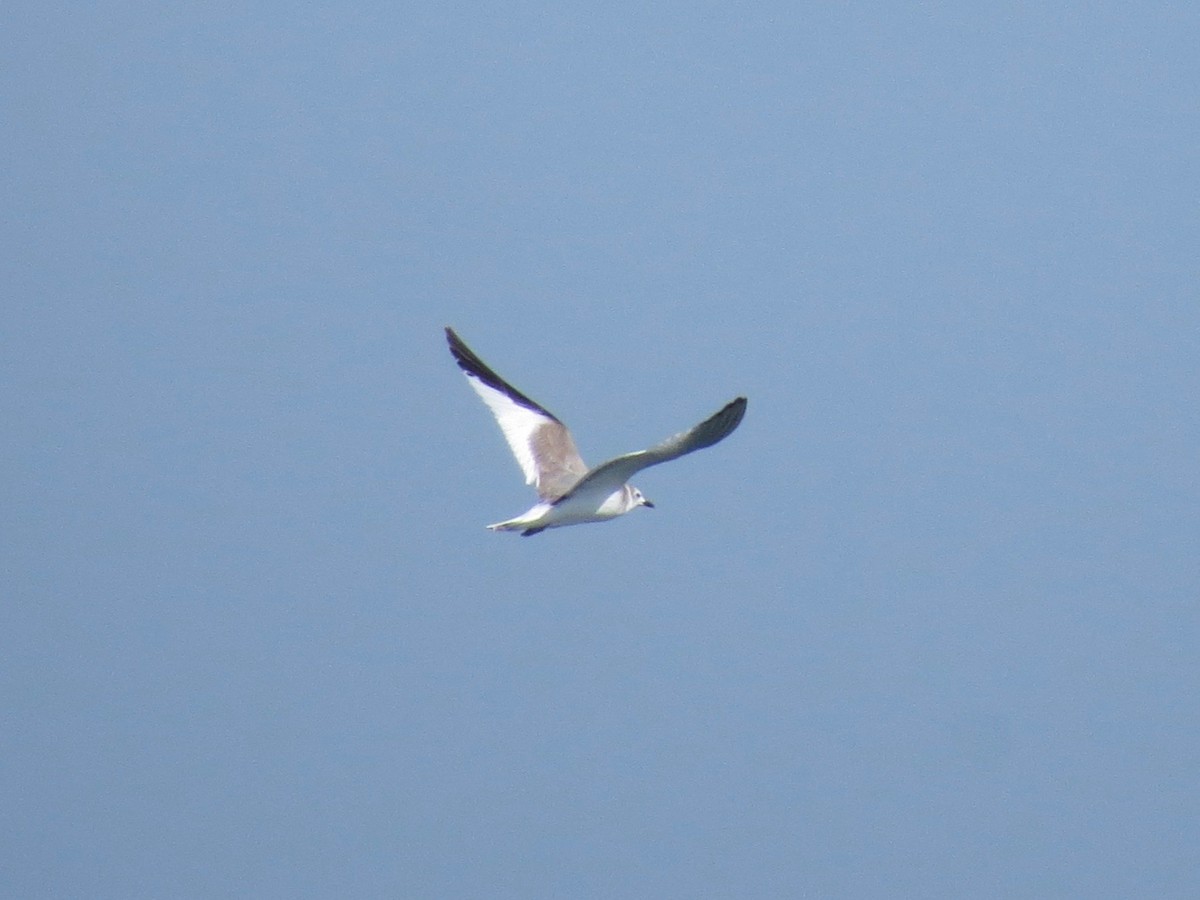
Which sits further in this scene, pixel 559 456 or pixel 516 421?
pixel 516 421

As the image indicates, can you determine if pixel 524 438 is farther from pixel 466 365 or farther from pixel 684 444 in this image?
pixel 684 444

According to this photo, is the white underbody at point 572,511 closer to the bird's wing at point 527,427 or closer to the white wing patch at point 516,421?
the bird's wing at point 527,427

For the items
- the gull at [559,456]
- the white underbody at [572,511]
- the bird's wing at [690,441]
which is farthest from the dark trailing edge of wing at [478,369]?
the bird's wing at [690,441]

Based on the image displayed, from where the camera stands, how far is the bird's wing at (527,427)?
237 inches

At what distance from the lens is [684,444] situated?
14.6 ft

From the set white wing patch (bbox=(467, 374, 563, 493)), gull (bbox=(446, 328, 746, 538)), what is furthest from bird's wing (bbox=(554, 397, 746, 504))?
white wing patch (bbox=(467, 374, 563, 493))

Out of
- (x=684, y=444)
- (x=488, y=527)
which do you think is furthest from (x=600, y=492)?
(x=684, y=444)

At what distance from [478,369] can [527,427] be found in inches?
12.3

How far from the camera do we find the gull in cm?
445

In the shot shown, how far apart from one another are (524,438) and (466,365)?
0.39m

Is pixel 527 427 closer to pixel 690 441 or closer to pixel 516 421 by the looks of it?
pixel 516 421

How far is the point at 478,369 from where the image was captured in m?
6.41

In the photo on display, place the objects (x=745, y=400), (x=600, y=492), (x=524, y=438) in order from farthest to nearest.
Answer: (x=524, y=438), (x=600, y=492), (x=745, y=400)

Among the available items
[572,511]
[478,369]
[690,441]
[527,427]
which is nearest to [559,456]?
[527,427]
